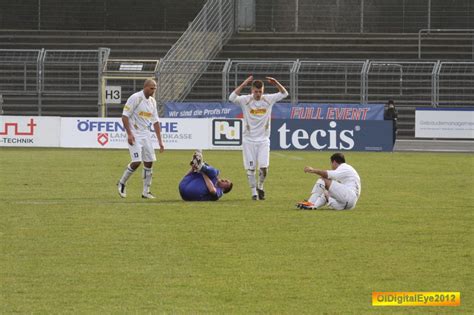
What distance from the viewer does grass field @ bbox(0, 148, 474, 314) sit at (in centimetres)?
1005

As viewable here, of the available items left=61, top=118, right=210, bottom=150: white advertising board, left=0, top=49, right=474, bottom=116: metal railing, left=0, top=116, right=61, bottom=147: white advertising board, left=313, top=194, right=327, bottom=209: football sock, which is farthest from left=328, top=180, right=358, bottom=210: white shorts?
left=0, top=49, right=474, bottom=116: metal railing

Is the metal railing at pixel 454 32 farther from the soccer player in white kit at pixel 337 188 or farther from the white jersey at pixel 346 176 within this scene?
the white jersey at pixel 346 176

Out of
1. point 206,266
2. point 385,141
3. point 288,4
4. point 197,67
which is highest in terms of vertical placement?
point 288,4

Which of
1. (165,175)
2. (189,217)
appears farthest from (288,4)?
(189,217)

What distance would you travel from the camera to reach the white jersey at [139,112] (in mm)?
20062

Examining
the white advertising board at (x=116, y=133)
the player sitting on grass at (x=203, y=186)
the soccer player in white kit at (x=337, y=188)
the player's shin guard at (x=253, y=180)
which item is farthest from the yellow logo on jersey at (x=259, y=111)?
the white advertising board at (x=116, y=133)

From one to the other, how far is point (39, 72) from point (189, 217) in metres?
29.5

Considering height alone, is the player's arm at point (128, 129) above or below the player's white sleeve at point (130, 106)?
below

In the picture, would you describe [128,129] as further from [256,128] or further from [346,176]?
[346,176]

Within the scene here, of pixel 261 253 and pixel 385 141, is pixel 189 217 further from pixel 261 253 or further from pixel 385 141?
pixel 385 141

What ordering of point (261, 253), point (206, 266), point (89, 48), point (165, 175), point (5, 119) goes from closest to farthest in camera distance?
point (206, 266)
point (261, 253)
point (165, 175)
point (5, 119)
point (89, 48)

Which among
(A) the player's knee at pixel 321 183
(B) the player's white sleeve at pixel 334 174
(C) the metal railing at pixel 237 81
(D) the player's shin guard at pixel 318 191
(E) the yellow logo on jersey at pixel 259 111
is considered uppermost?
(C) the metal railing at pixel 237 81

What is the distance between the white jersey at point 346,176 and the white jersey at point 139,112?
3.88m

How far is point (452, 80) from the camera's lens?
46125 mm
